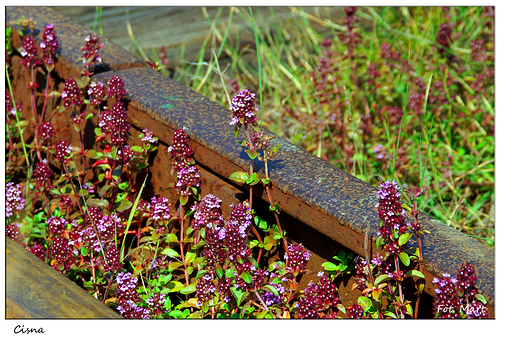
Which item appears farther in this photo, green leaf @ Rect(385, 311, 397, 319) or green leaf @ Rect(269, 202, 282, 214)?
green leaf @ Rect(269, 202, 282, 214)

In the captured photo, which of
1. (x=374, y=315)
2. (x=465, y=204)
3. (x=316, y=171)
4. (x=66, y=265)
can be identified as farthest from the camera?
(x=465, y=204)

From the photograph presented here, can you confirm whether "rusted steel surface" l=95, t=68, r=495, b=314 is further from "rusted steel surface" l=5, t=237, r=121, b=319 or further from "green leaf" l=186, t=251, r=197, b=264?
"rusted steel surface" l=5, t=237, r=121, b=319

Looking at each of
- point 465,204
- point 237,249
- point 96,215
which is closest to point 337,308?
point 237,249

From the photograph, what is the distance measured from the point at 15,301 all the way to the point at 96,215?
598mm

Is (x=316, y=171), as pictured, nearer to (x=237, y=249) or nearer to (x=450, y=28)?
(x=237, y=249)

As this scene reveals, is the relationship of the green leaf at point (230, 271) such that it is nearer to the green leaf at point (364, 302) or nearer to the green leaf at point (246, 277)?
the green leaf at point (246, 277)

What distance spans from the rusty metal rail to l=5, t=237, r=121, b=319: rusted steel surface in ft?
1.97

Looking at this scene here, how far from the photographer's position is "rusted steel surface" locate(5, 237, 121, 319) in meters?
1.33

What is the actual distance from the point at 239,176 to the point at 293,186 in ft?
0.59

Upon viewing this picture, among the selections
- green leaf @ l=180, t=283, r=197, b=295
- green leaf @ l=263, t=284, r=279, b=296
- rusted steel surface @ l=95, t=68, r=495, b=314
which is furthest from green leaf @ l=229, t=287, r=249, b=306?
rusted steel surface @ l=95, t=68, r=495, b=314

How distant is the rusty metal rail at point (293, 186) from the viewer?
1.50m

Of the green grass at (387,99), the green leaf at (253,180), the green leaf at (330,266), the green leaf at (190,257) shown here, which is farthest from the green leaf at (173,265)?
the green grass at (387,99)

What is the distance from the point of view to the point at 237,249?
1.55 m

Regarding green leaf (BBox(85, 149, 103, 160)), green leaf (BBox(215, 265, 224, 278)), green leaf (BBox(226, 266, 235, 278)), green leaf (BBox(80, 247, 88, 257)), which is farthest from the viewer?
green leaf (BBox(85, 149, 103, 160))
